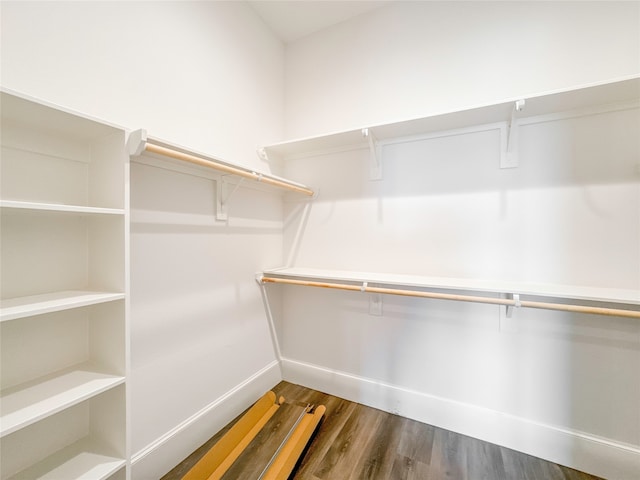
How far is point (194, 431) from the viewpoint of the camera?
1.49m

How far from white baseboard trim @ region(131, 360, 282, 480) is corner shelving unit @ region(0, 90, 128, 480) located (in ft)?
1.23

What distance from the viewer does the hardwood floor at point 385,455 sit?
1.35m

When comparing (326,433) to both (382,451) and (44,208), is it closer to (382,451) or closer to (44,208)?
(382,451)

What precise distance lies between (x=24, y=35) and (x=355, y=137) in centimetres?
157

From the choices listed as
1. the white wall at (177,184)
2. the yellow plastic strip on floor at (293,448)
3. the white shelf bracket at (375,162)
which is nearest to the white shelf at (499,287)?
the white wall at (177,184)

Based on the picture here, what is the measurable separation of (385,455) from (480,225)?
1.47 metres

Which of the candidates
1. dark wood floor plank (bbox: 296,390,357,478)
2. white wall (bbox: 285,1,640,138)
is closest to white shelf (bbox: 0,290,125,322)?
dark wood floor plank (bbox: 296,390,357,478)

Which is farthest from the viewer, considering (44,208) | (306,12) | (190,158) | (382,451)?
(306,12)

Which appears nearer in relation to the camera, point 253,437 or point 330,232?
point 253,437

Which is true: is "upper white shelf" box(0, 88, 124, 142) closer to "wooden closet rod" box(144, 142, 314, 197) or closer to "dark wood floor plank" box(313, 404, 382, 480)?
"wooden closet rod" box(144, 142, 314, 197)

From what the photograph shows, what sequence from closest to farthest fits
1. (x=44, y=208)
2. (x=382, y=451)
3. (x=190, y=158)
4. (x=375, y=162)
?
(x=44, y=208) → (x=190, y=158) → (x=382, y=451) → (x=375, y=162)

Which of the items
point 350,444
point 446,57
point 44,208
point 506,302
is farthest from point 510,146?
point 44,208

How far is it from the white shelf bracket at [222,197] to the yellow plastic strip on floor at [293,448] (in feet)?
4.53

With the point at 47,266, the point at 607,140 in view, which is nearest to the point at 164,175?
the point at 47,266
